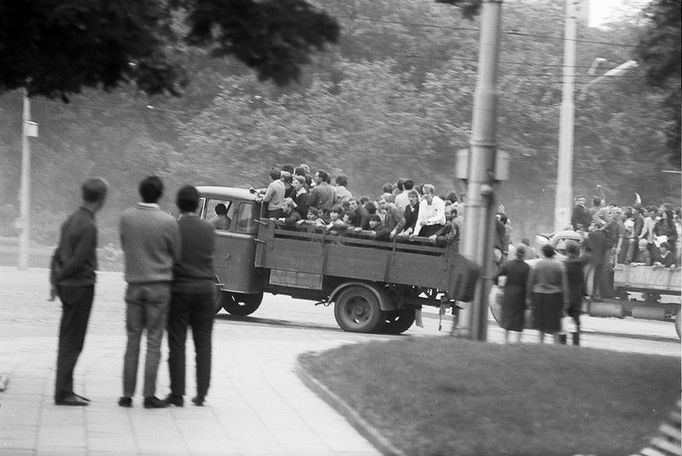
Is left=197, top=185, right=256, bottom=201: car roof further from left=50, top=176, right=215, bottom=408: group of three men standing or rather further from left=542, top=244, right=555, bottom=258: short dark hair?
left=50, top=176, right=215, bottom=408: group of three men standing

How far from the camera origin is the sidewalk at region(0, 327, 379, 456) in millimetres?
9523

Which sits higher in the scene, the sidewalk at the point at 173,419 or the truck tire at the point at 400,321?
the truck tire at the point at 400,321

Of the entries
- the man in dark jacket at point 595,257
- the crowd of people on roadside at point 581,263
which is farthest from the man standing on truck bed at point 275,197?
the man in dark jacket at point 595,257

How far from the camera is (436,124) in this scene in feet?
150

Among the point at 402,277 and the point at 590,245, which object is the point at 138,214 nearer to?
the point at 402,277

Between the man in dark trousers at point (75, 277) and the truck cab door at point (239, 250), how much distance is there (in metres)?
10.2

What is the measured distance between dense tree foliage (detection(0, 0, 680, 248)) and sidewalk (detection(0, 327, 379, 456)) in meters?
29.1

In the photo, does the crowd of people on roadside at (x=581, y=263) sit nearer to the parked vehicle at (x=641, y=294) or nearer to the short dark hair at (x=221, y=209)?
the parked vehicle at (x=641, y=294)

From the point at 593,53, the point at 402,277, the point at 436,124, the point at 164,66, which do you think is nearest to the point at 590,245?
Answer: the point at 402,277

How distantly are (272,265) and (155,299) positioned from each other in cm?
1034

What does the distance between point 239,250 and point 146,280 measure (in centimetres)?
1052

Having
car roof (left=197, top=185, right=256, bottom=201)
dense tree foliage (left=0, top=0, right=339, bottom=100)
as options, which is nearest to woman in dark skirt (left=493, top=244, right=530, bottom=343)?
car roof (left=197, top=185, right=256, bottom=201)

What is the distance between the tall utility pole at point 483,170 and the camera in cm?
1487

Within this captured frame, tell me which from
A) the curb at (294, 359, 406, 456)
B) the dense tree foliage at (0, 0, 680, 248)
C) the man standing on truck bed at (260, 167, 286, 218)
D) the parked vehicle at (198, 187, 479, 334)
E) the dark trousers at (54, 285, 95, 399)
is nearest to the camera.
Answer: the curb at (294, 359, 406, 456)
